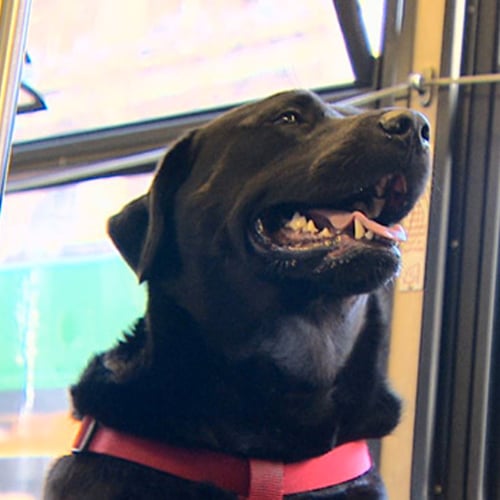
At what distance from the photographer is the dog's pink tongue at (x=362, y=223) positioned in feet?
3.59

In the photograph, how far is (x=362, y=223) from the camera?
3.61 feet

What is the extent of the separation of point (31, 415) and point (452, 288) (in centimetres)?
113

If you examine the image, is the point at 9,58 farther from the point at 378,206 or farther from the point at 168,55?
the point at 168,55

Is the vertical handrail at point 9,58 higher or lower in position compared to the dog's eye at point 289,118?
lower

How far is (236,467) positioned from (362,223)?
354 millimetres

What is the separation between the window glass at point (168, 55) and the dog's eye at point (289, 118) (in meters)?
0.73

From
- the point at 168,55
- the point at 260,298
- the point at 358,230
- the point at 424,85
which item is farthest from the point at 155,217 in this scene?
the point at 168,55

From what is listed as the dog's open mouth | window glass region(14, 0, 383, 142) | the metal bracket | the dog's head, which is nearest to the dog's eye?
the dog's head

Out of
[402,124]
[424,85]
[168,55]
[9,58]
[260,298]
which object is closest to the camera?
[9,58]

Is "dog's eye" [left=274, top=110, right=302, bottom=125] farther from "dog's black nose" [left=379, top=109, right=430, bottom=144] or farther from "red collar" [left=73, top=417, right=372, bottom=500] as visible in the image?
"red collar" [left=73, top=417, right=372, bottom=500]

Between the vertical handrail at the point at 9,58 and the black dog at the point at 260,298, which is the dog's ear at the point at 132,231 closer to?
the black dog at the point at 260,298

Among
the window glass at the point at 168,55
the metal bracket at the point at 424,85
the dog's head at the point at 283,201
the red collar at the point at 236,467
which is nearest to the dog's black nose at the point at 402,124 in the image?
the dog's head at the point at 283,201

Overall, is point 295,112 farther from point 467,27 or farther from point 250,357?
point 467,27

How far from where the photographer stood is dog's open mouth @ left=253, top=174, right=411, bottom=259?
109cm
